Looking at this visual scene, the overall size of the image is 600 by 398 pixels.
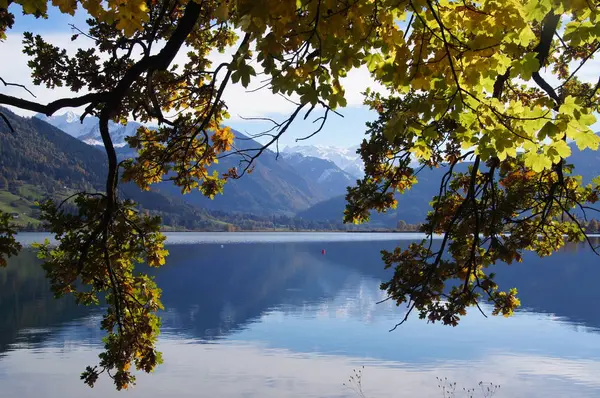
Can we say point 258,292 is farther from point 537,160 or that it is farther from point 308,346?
point 537,160

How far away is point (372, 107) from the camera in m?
15.3

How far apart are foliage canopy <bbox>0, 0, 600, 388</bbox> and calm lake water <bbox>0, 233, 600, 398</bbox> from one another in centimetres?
2174

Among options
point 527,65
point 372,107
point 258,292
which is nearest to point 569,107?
point 527,65

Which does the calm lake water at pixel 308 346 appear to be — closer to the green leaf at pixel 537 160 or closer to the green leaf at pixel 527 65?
the green leaf at pixel 537 160

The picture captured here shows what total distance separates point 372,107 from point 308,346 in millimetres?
31581

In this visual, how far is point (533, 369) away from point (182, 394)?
817 inches

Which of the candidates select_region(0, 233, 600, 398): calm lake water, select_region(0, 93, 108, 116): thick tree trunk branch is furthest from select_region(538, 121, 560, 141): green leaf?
select_region(0, 233, 600, 398): calm lake water

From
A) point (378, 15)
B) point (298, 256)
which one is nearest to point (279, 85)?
point (378, 15)

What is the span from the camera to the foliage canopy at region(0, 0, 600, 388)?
4.82 m

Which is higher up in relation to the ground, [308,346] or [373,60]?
[373,60]

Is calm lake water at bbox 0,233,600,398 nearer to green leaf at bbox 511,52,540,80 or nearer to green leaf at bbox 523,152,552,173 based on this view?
green leaf at bbox 523,152,552,173

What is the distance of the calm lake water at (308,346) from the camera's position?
32969 mm

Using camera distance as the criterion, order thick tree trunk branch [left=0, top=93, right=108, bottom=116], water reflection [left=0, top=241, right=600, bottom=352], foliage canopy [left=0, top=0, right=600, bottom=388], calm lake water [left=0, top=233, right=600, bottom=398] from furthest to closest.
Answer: water reflection [left=0, top=241, right=600, bottom=352] < calm lake water [left=0, top=233, right=600, bottom=398] < thick tree trunk branch [left=0, top=93, right=108, bottom=116] < foliage canopy [left=0, top=0, right=600, bottom=388]

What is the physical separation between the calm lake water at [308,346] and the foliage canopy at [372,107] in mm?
21742
